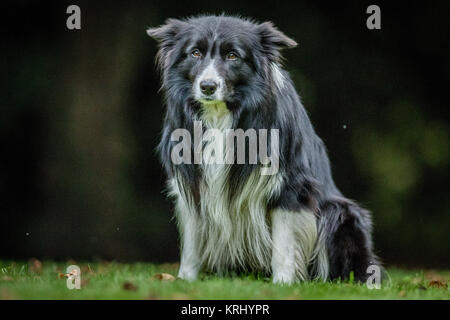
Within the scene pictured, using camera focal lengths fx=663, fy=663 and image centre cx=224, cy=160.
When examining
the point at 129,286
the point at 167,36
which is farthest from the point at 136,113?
the point at 129,286

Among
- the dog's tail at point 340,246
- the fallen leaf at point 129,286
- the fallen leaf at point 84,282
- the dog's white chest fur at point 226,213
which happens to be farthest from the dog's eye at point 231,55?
the fallen leaf at point 84,282

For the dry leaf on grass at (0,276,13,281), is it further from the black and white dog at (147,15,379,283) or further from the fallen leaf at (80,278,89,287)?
the black and white dog at (147,15,379,283)

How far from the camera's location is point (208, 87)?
4898mm

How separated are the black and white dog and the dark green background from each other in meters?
3.18

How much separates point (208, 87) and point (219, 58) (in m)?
0.27

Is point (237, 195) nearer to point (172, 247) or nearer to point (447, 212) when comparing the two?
point (172, 247)

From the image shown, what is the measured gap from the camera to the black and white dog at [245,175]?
509cm

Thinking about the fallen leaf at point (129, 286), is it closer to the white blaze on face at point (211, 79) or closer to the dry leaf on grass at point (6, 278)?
the dry leaf on grass at point (6, 278)

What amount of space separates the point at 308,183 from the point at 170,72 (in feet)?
4.64

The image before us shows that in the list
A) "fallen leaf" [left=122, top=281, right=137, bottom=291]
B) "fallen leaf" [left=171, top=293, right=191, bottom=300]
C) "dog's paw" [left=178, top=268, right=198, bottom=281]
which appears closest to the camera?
"fallen leaf" [left=171, top=293, right=191, bottom=300]

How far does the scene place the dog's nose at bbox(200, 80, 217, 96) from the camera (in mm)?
4883

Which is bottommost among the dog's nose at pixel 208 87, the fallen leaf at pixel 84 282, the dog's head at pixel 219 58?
the fallen leaf at pixel 84 282

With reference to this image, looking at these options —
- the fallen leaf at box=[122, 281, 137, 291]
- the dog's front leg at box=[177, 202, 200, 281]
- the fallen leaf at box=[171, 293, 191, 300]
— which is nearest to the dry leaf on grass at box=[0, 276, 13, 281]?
the fallen leaf at box=[122, 281, 137, 291]

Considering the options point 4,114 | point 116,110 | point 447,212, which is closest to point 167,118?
point 116,110
